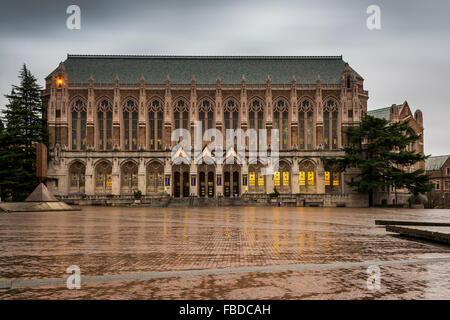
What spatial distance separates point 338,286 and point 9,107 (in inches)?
2142

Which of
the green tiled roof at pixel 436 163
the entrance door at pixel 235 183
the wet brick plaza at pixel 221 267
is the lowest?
the wet brick plaza at pixel 221 267

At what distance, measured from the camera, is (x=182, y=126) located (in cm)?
5900

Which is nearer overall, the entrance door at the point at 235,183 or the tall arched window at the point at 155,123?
the entrance door at the point at 235,183

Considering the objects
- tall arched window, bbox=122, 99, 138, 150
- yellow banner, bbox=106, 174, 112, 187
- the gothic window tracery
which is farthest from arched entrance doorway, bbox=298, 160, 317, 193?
the gothic window tracery

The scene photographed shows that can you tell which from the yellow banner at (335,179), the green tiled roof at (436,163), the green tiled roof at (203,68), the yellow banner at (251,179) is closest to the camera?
the yellow banner at (251,179)

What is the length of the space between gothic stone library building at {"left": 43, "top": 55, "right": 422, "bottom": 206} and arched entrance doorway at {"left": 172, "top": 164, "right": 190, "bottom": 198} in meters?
0.15

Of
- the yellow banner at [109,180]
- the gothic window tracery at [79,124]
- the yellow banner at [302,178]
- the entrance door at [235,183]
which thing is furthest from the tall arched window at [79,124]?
the yellow banner at [302,178]

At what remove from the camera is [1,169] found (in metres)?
48.0

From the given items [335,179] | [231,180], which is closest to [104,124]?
[231,180]

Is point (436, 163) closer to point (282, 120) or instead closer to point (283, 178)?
point (282, 120)

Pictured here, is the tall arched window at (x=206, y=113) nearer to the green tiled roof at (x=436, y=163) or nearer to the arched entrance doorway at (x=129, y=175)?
the arched entrance doorway at (x=129, y=175)

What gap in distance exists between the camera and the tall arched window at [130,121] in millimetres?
59031

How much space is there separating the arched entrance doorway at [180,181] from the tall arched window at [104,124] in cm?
1045

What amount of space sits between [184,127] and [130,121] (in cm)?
810
